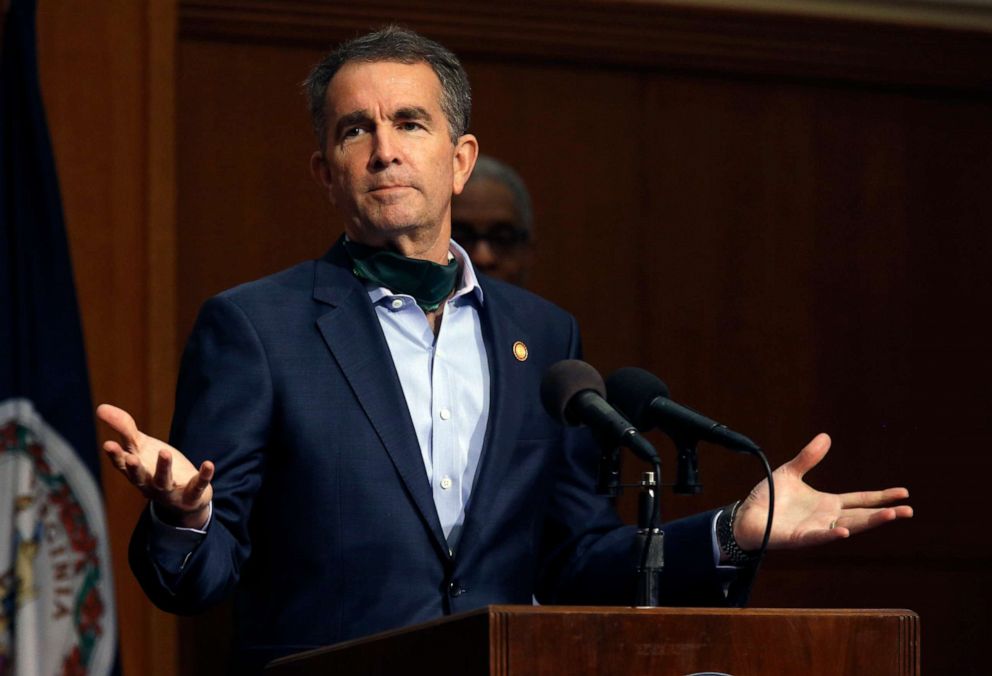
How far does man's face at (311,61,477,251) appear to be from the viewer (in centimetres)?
249

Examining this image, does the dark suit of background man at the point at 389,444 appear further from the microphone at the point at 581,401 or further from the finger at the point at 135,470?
the microphone at the point at 581,401

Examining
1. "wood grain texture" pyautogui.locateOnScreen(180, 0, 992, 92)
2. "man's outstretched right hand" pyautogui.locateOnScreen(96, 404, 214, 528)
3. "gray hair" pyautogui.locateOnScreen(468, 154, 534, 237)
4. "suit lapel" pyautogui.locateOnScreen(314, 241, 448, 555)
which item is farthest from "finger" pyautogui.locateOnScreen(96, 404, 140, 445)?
"wood grain texture" pyautogui.locateOnScreen(180, 0, 992, 92)

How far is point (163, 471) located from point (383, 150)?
692 mm

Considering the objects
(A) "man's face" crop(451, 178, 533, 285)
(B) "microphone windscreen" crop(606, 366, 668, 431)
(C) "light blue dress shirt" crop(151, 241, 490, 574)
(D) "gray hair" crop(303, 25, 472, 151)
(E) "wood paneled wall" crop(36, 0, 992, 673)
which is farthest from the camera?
(E) "wood paneled wall" crop(36, 0, 992, 673)

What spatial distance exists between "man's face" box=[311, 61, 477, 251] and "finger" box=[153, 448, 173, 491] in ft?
2.07

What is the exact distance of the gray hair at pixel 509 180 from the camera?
12.4 feet

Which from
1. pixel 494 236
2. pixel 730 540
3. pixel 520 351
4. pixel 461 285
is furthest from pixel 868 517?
pixel 494 236

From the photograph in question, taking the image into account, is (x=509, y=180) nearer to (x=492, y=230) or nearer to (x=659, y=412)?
(x=492, y=230)

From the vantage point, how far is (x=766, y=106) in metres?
4.59

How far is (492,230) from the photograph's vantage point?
3.71 m

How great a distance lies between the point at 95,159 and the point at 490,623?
8.38ft

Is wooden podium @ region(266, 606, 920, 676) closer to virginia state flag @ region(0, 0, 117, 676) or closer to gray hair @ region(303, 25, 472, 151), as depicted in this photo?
gray hair @ region(303, 25, 472, 151)

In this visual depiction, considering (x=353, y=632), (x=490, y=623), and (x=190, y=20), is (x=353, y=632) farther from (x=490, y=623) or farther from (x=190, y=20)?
(x=190, y=20)

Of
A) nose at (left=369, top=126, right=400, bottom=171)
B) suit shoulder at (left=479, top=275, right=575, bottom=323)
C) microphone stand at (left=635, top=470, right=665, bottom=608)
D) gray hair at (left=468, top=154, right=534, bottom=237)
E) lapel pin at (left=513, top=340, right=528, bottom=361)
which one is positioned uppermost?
gray hair at (left=468, top=154, right=534, bottom=237)
